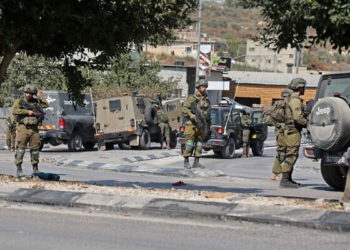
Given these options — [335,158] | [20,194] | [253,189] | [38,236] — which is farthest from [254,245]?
[253,189]

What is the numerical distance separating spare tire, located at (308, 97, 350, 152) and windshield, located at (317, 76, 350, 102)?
222 centimetres

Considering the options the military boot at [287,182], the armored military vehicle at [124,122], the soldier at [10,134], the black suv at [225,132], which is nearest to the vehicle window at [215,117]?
the black suv at [225,132]

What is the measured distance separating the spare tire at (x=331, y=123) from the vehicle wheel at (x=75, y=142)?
16.2 m

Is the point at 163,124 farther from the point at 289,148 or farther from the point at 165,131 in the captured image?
the point at 289,148

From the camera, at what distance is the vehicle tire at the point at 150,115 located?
28.2 metres

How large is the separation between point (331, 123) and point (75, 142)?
17226 millimetres

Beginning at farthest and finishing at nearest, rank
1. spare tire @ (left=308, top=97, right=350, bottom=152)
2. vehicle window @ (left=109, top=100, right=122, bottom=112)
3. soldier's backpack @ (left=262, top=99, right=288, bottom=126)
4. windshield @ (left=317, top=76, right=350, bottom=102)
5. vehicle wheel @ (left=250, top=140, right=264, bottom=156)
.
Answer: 1. vehicle window @ (left=109, top=100, right=122, bottom=112)
2. vehicle wheel @ (left=250, top=140, right=264, bottom=156)
3. windshield @ (left=317, top=76, right=350, bottom=102)
4. soldier's backpack @ (left=262, top=99, right=288, bottom=126)
5. spare tire @ (left=308, top=97, right=350, bottom=152)

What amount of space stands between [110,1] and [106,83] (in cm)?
3534

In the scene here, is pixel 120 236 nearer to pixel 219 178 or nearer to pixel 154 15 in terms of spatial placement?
pixel 154 15

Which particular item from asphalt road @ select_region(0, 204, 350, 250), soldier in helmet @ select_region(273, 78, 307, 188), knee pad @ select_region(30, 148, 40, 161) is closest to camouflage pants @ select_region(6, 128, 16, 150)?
knee pad @ select_region(30, 148, 40, 161)

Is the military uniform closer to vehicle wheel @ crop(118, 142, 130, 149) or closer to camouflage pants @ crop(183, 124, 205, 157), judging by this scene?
vehicle wheel @ crop(118, 142, 130, 149)

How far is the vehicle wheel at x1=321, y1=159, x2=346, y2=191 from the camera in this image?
13344 mm

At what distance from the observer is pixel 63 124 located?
85.5 ft

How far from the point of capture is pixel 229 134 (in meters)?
24.6
